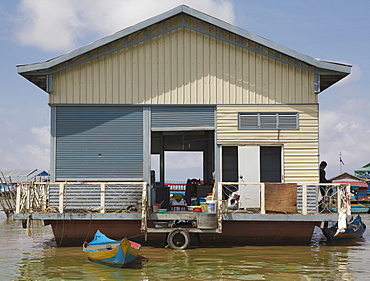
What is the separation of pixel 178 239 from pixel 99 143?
13.7ft

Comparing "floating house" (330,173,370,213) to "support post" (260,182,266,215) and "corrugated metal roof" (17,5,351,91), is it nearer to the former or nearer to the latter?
"corrugated metal roof" (17,5,351,91)

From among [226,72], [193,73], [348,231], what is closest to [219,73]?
[226,72]

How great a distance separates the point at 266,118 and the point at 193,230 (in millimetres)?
4602

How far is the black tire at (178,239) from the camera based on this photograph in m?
15.8

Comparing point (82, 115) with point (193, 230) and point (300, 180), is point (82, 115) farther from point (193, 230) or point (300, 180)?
point (300, 180)

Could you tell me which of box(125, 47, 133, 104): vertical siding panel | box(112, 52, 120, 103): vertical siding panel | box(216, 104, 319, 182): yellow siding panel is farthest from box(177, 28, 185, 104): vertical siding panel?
box(112, 52, 120, 103): vertical siding panel

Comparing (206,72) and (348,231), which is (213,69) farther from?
(348,231)

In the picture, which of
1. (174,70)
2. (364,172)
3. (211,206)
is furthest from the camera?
(364,172)

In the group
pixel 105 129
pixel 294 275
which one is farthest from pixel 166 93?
pixel 294 275

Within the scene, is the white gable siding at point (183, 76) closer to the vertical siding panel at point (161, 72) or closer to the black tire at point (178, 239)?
the vertical siding panel at point (161, 72)

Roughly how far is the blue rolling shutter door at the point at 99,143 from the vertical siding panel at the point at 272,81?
14.6 ft

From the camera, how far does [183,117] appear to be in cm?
1720

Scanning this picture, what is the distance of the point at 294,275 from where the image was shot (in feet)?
42.0

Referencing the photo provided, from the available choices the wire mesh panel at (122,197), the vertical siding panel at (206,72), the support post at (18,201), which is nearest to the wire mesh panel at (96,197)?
the wire mesh panel at (122,197)
